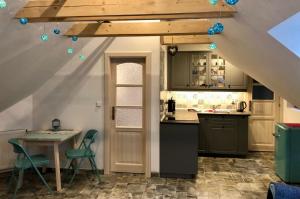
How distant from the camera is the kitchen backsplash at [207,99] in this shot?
6.66 meters

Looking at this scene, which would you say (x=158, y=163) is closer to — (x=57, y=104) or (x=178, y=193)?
(x=178, y=193)

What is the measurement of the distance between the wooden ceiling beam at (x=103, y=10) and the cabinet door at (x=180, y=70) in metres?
3.74

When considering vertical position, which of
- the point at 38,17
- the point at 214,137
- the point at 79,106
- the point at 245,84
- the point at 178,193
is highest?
the point at 38,17

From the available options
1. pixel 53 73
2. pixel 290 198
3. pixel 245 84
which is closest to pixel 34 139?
pixel 53 73

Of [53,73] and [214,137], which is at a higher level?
[53,73]

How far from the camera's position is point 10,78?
3.89 m

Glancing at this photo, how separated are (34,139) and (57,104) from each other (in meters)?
0.94

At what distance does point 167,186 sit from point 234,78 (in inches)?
125

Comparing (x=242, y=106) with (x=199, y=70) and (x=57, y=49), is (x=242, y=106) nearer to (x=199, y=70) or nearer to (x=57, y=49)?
(x=199, y=70)

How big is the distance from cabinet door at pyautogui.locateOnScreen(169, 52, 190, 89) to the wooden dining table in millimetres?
2757

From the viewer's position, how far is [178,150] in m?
4.70

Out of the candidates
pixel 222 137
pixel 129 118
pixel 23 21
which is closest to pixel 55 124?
pixel 129 118

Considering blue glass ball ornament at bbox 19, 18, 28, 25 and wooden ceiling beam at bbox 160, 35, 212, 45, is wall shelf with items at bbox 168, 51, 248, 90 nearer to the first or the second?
wooden ceiling beam at bbox 160, 35, 212, 45

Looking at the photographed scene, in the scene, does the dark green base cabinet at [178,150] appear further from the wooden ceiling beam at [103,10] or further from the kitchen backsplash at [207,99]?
the wooden ceiling beam at [103,10]
